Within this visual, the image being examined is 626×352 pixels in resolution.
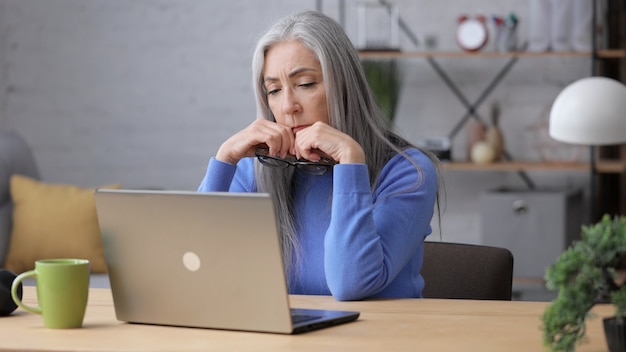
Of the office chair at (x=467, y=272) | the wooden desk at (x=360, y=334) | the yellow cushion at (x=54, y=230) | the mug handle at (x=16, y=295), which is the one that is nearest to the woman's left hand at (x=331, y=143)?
the wooden desk at (x=360, y=334)

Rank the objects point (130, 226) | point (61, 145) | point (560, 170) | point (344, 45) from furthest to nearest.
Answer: point (61, 145), point (560, 170), point (344, 45), point (130, 226)

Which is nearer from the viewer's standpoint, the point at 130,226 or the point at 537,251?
the point at 130,226

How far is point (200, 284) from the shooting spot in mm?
1617

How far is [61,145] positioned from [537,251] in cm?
268

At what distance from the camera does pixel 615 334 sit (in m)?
1.39

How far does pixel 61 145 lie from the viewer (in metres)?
5.77

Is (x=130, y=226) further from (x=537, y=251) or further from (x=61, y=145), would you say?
(x=61, y=145)

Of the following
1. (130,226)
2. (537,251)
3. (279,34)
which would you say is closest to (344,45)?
(279,34)

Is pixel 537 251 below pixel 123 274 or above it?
below

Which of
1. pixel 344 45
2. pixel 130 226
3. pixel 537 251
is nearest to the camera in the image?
pixel 130 226

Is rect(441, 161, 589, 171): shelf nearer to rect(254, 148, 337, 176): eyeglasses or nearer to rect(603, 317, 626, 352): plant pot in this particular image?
rect(254, 148, 337, 176): eyeglasses

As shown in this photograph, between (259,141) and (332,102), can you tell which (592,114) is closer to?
(332,102)

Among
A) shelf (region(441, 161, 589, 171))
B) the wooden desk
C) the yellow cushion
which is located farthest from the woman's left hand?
shelf (region(441, 161, 589, 171))

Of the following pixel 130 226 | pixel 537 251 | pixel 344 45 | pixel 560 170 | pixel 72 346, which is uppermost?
pixel 344 45
